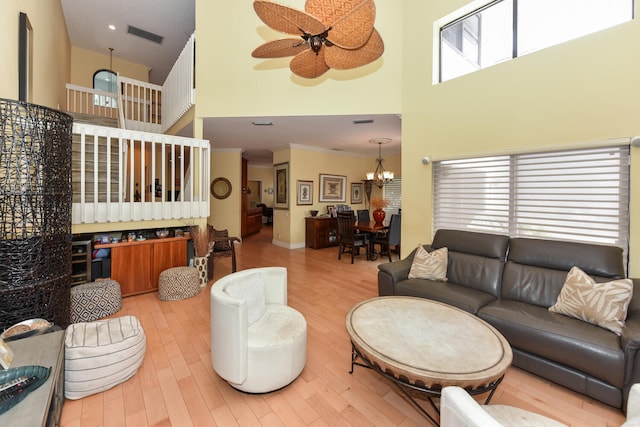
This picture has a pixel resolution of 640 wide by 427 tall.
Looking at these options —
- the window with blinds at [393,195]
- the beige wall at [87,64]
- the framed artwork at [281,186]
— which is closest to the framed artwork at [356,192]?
the window with blinds at [393,195]

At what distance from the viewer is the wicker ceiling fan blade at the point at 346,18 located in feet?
5.70

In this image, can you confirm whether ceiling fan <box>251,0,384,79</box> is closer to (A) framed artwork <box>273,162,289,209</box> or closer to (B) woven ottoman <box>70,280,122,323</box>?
(B) woven ottoman <box>70,280,122,323</box>

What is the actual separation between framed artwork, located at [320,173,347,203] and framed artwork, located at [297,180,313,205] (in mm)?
376

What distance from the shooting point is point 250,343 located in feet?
5.90

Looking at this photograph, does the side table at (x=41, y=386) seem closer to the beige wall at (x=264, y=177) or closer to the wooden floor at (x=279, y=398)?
the wooden floor at (x=279, y=398)

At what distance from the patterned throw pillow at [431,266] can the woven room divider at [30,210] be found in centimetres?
323

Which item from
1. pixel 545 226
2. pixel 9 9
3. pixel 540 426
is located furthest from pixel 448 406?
pixel 9 9

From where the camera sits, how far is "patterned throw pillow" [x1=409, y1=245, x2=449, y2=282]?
120 inches

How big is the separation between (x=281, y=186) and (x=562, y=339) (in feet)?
20.8

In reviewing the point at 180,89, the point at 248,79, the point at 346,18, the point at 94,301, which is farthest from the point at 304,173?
the point at 346,18

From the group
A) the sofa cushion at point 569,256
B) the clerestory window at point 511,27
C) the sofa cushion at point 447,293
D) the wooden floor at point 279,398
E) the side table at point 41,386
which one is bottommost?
the wooden floor at point 279,398

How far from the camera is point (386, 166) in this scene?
321 inches

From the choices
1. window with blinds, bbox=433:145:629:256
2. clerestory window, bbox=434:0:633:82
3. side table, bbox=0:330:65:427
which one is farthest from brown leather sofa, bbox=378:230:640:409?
side table, bbox=0:330:65:427

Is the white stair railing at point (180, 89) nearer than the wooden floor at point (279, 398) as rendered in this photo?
No
